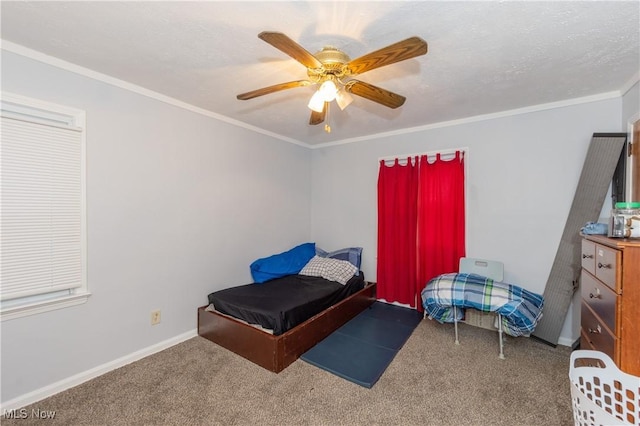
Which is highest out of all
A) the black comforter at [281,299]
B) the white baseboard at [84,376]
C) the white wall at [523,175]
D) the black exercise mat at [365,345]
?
the white wall at [523,175]

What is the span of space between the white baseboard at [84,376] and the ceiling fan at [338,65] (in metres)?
2.29

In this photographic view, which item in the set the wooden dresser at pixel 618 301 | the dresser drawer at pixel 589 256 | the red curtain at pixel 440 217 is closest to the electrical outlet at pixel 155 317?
the red curtain at pixel 440 217

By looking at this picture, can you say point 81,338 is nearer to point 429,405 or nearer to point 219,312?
point 219,312

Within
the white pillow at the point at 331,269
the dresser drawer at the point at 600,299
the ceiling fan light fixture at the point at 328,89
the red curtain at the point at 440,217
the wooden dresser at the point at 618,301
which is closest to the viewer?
the wooden dresser at the point at 618,301

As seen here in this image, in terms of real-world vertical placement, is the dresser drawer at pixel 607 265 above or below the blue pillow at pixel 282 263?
above

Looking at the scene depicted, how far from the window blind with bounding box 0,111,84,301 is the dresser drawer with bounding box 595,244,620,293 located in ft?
11.0

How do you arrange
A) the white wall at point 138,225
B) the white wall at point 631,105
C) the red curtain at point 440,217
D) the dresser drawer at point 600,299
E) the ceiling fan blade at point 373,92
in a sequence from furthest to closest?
the red curtain at point 440,217 < the white wall at point 631,105 < the white wall at point 138,225 < the ceiling fan blade at point 373,92 < the dresser drawer at point 600,299

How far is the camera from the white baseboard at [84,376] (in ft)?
5.76

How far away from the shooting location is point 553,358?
7.59 feet

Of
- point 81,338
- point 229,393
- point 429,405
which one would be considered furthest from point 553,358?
point 81,338

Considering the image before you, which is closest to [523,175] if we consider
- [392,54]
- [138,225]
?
[392,54]

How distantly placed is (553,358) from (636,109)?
211 centimetres

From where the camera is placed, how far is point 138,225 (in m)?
2.32

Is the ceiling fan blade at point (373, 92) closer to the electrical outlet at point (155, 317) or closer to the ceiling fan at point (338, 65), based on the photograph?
the ceiling fan at point (338, 65)
